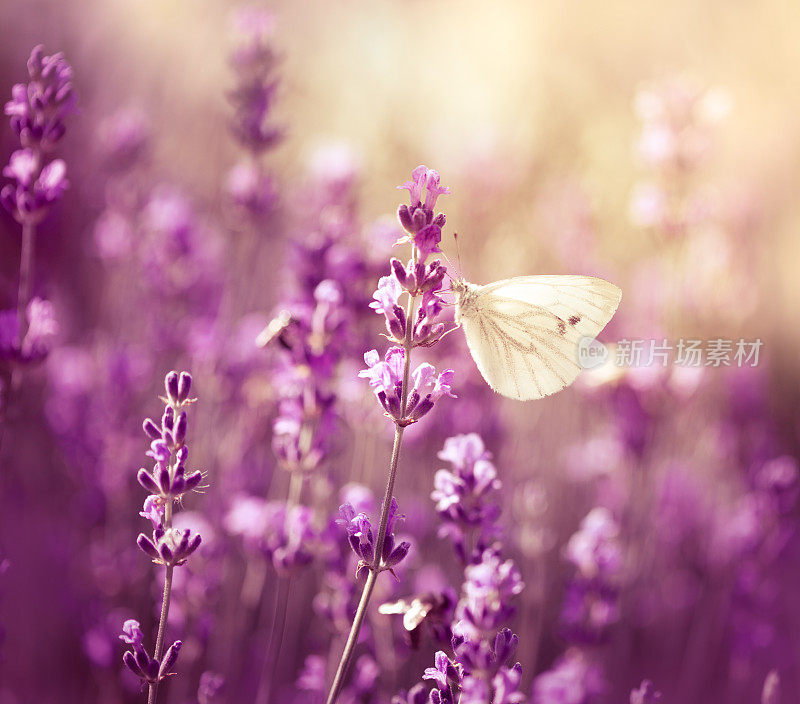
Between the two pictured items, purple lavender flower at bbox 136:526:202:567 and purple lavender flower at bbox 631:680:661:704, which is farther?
purple lavender flower at bbox 631:680:661:704

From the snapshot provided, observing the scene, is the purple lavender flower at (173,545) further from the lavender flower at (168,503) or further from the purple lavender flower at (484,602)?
the purple lavender flower at (484,602)

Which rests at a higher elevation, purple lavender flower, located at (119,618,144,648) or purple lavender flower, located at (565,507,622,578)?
purple lavender flower, located at (565,507,622,578)

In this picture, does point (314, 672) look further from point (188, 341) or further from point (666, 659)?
point (666, 659)

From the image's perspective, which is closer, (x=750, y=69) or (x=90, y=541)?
(x=90, y=541)

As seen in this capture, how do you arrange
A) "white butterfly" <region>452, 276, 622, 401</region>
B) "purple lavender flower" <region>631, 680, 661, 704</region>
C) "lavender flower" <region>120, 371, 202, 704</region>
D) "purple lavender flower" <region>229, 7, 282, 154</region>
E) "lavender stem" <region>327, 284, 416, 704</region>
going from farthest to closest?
"purple lavender flower" <region>229, 7, 282, 154</region>
"white butterfly" <region>452, 276, 622, 401</region>
"purple lavender flower" <region>631, 680, 661, 704</region>
"lavender flower" <region>120, 371, 202, 704</region>
"lavender stem" <region>327, 284, 416, 704</region>

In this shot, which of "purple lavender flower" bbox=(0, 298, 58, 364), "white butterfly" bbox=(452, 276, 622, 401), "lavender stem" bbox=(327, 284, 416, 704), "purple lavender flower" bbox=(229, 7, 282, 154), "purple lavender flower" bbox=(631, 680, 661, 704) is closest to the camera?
"lavender stem" bbox=(327, 284, 416, 704)

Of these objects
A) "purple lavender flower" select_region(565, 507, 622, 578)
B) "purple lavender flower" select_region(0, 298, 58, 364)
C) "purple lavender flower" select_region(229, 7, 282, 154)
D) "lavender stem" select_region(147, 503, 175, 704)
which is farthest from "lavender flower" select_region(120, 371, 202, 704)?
"purple lavender flower" select_region(229, 7, 282, 154)

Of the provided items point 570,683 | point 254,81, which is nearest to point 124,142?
point 254,81

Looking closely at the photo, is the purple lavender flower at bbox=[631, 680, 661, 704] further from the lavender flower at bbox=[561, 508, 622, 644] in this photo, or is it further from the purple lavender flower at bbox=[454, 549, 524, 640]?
the lavender flower at bbox=[561, 508, 622, 644]

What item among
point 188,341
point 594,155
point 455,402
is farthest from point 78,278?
point 594,155
